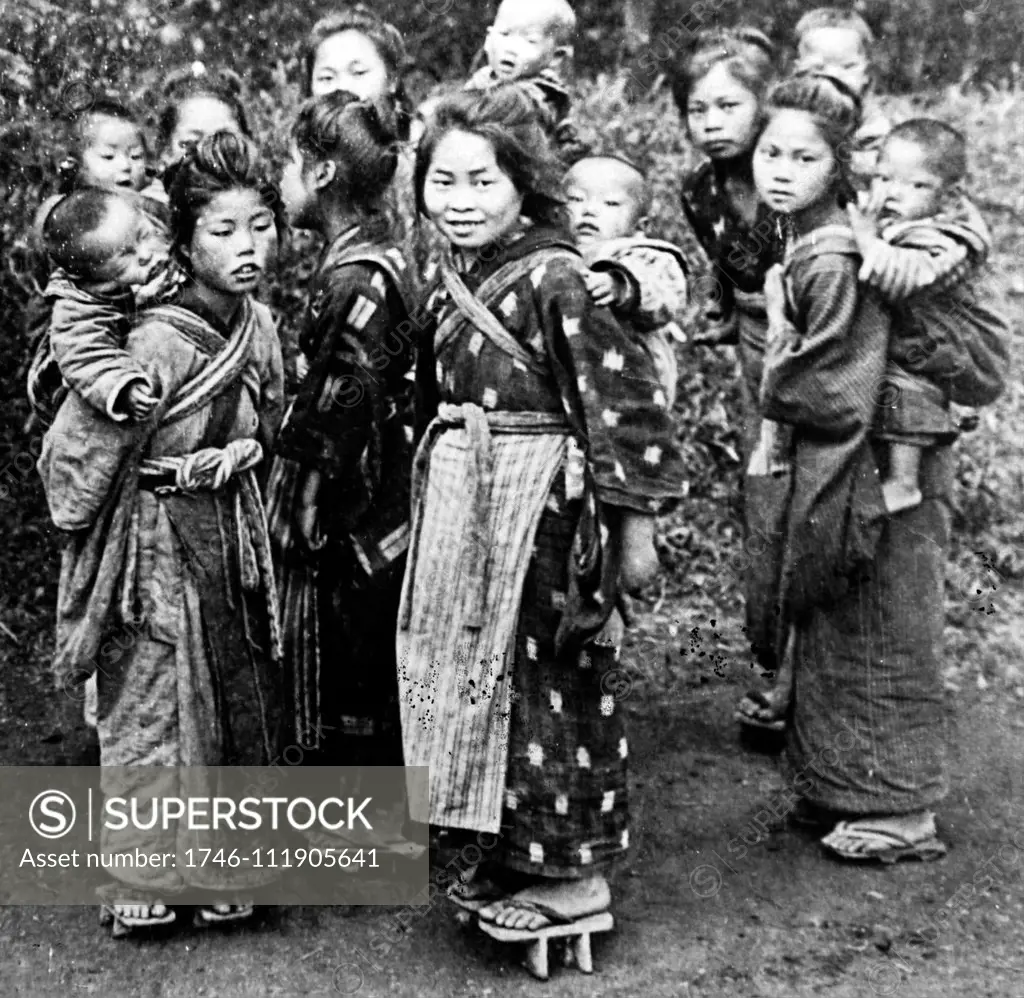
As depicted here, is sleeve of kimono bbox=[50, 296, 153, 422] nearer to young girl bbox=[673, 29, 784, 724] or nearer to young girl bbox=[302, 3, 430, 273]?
young girl bbox=[302, 3, 430, 273]

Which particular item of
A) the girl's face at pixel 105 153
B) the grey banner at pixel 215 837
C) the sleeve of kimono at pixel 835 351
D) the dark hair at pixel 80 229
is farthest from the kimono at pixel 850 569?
the girl's face at pixel 105 153

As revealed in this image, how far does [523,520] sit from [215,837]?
1176 millimetres

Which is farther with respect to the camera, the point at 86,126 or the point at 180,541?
the point at 86,126

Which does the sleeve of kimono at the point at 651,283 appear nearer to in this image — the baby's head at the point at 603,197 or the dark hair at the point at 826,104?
the baby's head at the point at 603,197

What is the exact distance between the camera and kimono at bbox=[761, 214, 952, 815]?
397cm

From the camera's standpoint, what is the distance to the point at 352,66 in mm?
4461

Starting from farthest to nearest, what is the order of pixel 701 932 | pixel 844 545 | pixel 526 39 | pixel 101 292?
pixel 526 39
pixel 844 545
pixel 701 932
pixel 101 292

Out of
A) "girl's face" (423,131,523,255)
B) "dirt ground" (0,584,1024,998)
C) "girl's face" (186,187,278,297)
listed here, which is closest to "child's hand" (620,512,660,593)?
"dirt ground" (0,584,1024,998)

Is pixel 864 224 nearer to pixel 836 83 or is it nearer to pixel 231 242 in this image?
pixel 836 83

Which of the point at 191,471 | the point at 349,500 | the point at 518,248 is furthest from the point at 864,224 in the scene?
the point at 191,471

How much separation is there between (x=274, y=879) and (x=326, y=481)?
3.57ft

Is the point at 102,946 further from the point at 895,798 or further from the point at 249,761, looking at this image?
the point at 895,798

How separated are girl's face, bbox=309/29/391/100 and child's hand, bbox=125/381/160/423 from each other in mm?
1354

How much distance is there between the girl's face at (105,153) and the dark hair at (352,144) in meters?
0.61
